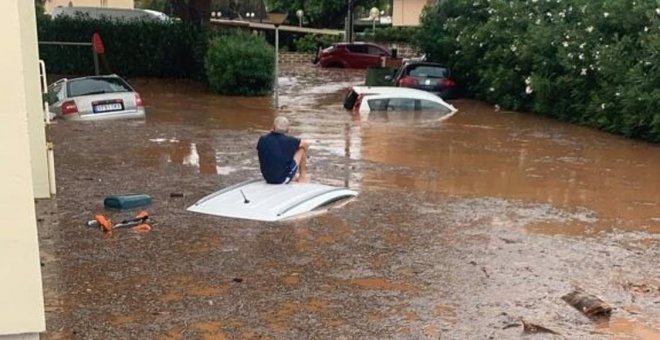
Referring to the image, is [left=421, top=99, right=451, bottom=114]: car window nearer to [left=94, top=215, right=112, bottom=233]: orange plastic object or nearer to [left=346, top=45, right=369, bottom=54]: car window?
[left=94, top=215, right=112, bottom=233]: orange plastic object

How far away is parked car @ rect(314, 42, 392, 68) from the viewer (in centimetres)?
3919

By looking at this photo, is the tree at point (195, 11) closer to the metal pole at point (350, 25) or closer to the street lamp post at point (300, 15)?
the metal pole at point (350, 25)

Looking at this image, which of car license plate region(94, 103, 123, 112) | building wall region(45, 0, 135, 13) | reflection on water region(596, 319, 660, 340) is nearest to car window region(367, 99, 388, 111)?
car license plate region(94, 103, 123, 112)

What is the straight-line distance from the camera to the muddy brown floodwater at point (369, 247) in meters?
6.09

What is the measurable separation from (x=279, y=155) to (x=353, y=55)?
98.4 feet

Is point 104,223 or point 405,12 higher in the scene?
point 405,12

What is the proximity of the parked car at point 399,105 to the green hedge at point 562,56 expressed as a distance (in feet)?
8.66

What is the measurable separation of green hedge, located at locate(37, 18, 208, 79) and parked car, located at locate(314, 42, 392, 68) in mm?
11059

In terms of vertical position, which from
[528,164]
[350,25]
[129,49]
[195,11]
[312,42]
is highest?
[195,11]

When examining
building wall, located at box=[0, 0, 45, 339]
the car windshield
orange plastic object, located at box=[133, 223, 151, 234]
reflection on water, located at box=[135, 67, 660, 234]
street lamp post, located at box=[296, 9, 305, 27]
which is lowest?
reflection on water, located at box=[135, 67, 660, 234]

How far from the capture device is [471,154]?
48.6ft

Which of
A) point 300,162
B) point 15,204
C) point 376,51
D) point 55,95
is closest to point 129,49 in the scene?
point 55,95

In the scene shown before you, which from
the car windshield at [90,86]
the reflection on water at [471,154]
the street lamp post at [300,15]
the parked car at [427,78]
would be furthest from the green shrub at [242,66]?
the street lamp post at [300,15]

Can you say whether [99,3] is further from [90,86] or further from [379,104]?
[379,104]
